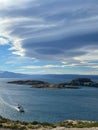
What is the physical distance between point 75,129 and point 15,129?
657 cm

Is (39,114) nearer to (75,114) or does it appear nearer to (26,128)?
(75,114)

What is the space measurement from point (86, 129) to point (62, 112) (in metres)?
86.5

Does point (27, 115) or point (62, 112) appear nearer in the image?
point (27, 115)

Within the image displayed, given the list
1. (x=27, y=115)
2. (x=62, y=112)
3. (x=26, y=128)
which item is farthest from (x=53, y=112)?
(x=26, y=128)

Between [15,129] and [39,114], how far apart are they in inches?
3006

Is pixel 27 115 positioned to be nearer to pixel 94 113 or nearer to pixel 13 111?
pixel 13 111

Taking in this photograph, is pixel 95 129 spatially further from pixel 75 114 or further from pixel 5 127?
pixel 75 114

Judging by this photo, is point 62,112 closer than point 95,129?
No

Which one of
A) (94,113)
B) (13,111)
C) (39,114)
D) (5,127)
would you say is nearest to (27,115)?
(39,114)

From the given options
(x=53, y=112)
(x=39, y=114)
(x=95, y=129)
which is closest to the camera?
(x=95, y=129)

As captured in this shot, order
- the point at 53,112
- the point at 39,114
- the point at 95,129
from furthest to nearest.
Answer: the point at 53,112 < the point at 39,114 < the point at 95,129

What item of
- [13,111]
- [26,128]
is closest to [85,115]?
[13,111]

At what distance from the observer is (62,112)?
404 feet

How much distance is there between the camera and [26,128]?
38812mm
